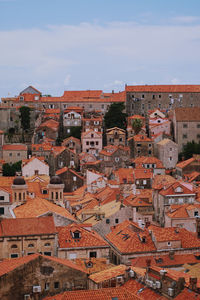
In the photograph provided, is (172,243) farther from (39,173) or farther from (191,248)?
(39,173)

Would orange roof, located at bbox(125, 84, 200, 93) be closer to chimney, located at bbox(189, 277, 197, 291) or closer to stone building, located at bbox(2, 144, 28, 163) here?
stone building, located at bbox(2, 144, 28, 163)

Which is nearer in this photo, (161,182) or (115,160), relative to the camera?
(161,182)

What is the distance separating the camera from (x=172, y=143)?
107 metres

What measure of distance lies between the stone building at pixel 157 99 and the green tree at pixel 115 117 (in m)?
6.66

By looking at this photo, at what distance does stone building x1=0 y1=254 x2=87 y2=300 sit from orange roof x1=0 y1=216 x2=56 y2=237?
11.5 metres

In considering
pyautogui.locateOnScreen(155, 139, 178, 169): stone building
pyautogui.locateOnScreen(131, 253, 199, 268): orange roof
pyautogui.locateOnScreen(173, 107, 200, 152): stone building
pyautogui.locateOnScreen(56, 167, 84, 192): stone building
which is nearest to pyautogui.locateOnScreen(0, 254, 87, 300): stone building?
pyautogui.locateOnScreen(131, 253, 199, 268): orange roof

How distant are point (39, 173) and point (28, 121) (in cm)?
1910

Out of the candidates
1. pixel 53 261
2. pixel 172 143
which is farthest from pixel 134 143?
pixel 53 261

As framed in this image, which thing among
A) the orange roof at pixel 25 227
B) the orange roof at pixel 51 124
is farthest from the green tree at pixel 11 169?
the orange roof at pixel 25 227

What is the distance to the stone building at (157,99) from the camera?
127 metres

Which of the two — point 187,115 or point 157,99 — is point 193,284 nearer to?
point 187,115

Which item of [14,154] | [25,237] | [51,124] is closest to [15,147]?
[14,154]

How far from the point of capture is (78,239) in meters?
58.4

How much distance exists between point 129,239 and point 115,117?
5918 centimetres
